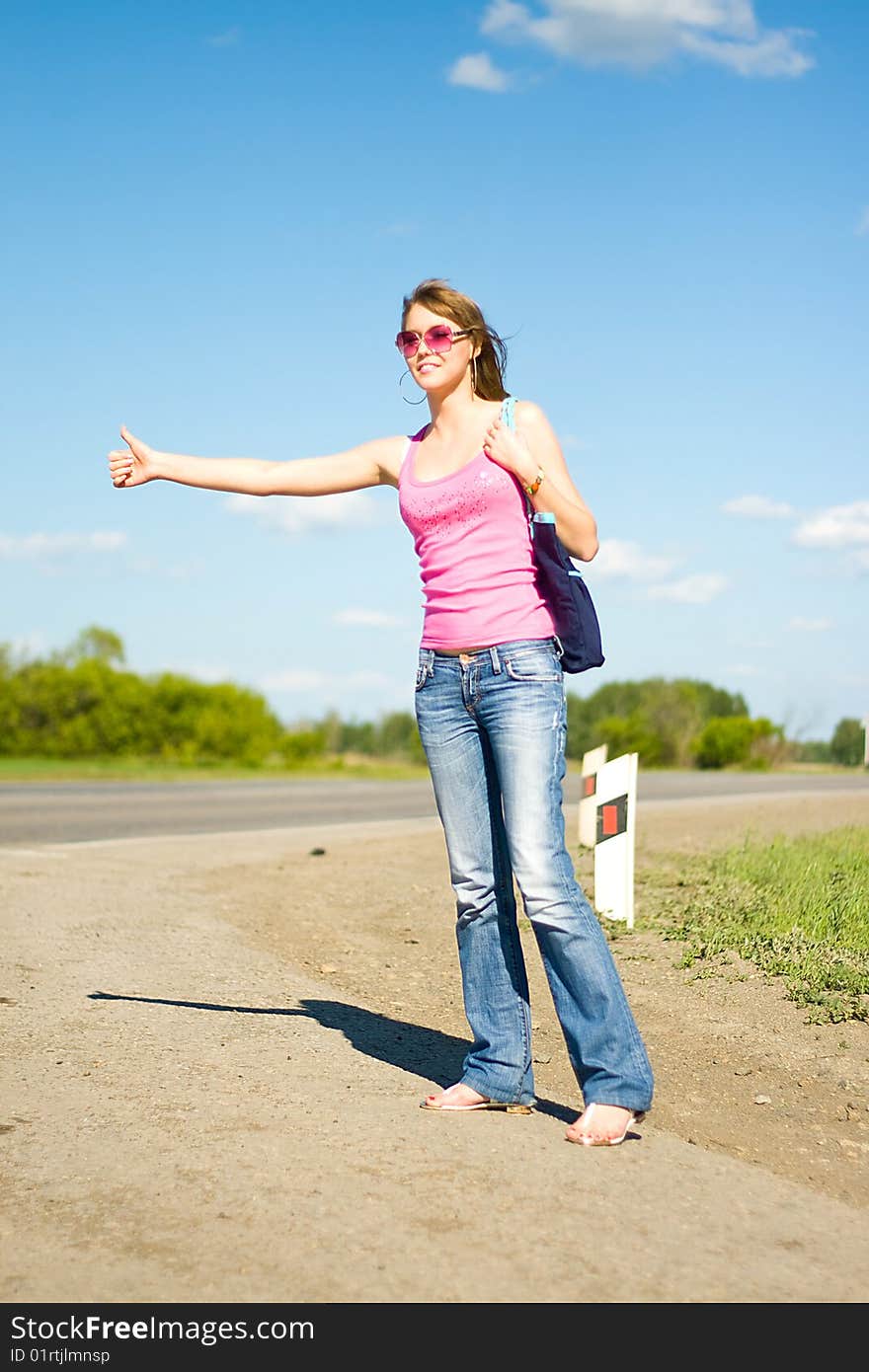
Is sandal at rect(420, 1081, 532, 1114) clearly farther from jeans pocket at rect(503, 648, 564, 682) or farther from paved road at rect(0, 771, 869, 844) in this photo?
paved road at rect(0, 771, 869, 844)

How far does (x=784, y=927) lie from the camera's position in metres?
7.52

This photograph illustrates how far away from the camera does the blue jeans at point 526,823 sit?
3.96 meters

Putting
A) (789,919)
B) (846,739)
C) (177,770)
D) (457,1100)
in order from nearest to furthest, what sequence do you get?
(457,1100) < (789,919) < (846,739) < (177,770)

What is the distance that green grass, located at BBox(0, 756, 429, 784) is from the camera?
30047 millimetres

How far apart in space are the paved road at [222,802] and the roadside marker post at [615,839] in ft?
23.6

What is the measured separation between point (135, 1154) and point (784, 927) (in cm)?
454

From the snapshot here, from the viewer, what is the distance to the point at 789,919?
305 inches

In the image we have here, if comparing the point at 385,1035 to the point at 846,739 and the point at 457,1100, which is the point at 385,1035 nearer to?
the point at 457,1100

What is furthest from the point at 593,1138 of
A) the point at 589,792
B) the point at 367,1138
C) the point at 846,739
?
the point at 846,739

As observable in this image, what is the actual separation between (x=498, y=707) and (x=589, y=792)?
791 cm

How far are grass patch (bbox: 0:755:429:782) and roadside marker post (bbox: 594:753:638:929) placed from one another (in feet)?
68.6

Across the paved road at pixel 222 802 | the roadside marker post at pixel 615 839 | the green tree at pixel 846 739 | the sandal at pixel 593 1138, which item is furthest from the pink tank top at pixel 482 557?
the green tree at pixel 846 739
